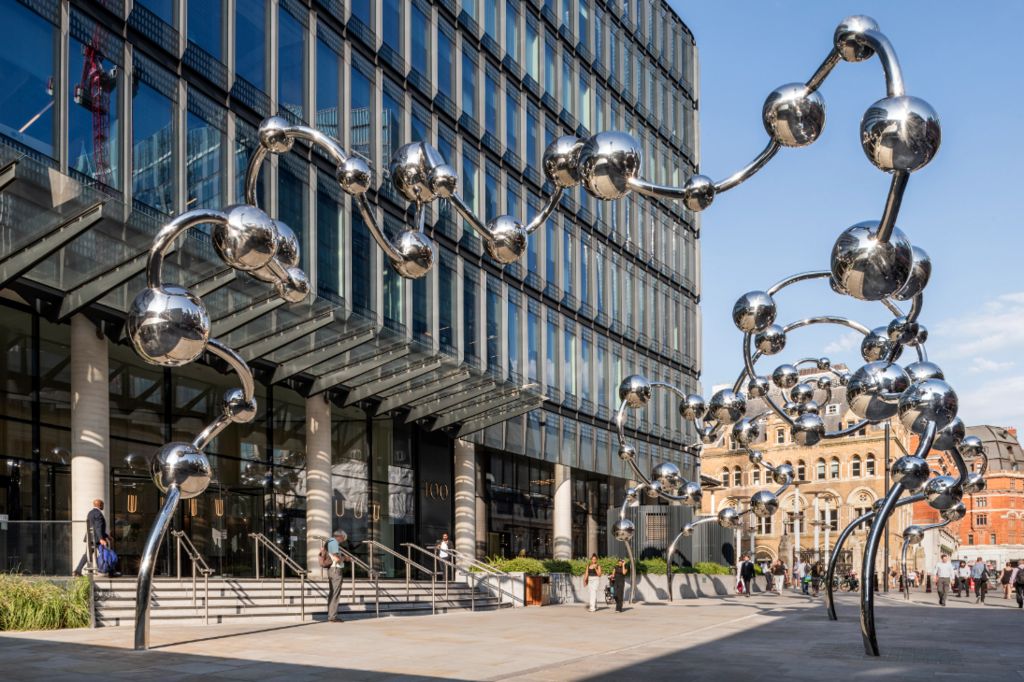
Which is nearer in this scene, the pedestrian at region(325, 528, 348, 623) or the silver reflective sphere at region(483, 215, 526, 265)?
the silver reflective sphere at region(483, 215, 526, 265)

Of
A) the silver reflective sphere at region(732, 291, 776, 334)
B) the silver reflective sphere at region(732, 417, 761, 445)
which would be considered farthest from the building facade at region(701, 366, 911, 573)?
the silver reflective sphere at region(732, 291, 776, 334)

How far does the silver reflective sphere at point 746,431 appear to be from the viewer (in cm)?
2271

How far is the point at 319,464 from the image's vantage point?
3027 cm

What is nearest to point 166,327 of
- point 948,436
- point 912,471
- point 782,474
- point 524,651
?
point 524,651

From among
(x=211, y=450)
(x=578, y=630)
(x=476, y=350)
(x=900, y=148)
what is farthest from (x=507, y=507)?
(x=900, y=148)

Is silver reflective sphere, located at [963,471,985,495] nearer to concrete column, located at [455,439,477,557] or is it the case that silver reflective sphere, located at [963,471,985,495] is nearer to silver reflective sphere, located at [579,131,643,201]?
silver reflective sphere, located at [579,131,643,201]

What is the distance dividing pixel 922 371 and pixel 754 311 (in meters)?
3.95

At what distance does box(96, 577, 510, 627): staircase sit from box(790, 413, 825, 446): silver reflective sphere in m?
9.71

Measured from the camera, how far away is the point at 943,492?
20.0m

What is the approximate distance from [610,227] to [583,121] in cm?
457

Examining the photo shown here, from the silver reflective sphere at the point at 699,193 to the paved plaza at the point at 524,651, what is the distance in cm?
751

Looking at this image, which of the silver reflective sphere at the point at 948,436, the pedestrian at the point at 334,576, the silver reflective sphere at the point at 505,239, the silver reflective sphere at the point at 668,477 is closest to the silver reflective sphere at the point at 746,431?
the silver reflective sphere at the point at 668,477

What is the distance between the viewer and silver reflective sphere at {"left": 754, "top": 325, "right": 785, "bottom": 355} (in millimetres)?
18188

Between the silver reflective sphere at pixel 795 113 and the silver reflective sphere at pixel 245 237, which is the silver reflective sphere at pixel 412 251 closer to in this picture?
the silver reflective sphere at pixel 245 237
